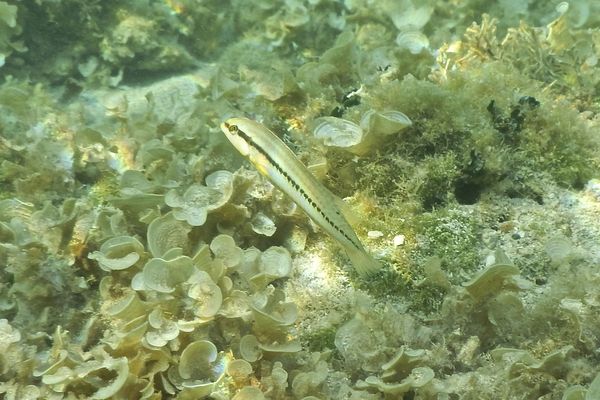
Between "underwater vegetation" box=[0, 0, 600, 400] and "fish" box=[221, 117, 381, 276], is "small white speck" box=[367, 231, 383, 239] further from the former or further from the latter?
A: "fish" box=[221, 117, 381, 276]

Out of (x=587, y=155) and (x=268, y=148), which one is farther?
(x=587, y=155)

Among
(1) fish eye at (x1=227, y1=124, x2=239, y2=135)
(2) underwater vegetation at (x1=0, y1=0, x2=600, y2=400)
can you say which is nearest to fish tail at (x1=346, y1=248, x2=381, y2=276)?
(2) underwater vegetation at (x1=0, y1=0, x2=600, y2=400)

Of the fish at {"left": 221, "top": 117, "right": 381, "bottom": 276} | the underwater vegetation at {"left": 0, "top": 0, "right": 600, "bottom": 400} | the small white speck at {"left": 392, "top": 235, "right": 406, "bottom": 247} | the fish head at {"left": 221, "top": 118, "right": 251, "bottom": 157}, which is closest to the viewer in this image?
the underwater vegetation at {"left": 0, "top": 0, "right": 600, "bottom": 400}

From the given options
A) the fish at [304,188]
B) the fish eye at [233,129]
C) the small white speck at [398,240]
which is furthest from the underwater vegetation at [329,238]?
the fish eye at [233,129]

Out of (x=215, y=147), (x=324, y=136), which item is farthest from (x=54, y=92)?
(x=324, y=136)

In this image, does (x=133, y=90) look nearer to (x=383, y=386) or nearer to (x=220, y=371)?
(x=220, y=371)

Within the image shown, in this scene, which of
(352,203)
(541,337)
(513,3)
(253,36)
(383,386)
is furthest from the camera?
(253,36)

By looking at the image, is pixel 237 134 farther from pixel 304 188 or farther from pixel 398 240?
pixel 398 240
